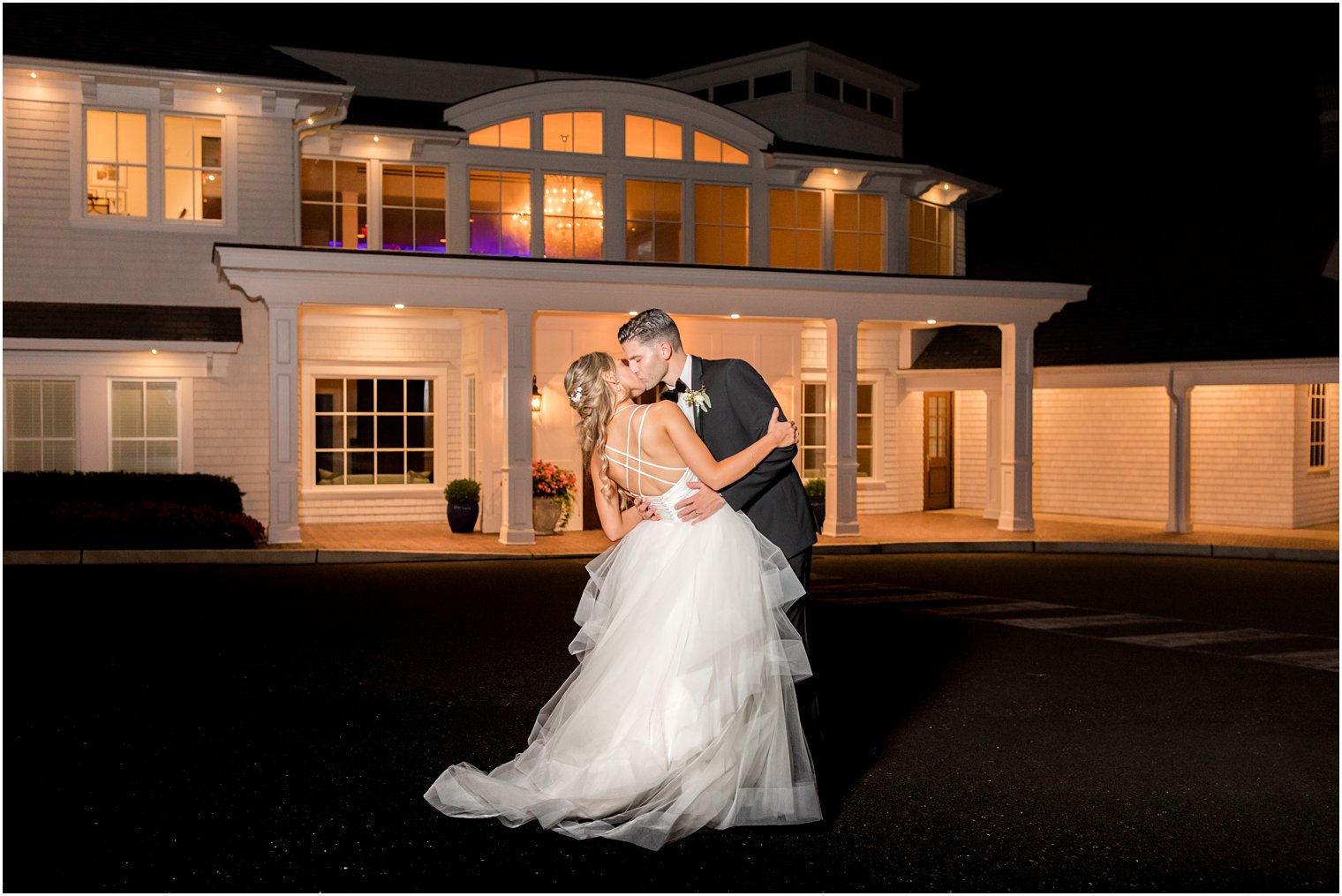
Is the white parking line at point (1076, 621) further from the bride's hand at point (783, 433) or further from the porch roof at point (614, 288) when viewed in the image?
the porch roof at point (614, 288)

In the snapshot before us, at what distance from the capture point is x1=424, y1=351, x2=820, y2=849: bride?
4.97 meters

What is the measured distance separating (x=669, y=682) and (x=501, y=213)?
15.5 m

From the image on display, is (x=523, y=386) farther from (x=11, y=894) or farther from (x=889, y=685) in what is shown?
(x=11, y=894)

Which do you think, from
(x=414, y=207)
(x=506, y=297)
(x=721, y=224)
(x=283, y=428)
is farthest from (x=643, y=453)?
(x=721, y=224)

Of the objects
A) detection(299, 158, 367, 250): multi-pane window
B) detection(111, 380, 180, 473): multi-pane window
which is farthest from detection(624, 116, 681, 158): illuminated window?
detection(111, 380, 180, 473): multi-pane window

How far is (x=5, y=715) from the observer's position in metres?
6.80

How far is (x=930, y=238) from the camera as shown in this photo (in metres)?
23.0

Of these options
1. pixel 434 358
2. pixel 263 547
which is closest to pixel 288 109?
pixel 434 358

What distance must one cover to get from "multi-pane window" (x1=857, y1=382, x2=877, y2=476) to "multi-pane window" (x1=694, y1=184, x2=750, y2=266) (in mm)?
3546

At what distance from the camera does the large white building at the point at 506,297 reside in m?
16.6

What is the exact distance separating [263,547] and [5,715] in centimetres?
894

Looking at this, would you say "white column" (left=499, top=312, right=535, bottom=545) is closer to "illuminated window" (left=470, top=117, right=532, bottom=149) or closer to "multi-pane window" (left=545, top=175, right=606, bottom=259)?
"multi-pane window" (left=545, top=175, right=606, bottom=259)

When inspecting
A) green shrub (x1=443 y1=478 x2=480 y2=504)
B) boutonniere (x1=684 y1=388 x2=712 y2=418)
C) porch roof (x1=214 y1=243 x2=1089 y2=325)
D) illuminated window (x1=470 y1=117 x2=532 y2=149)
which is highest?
illuminated window (x1=470 y1=117 x2=532 y2=149)

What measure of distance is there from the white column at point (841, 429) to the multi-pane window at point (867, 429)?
3.97 meters
